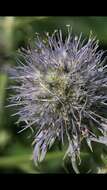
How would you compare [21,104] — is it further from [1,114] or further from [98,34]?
[98,34]

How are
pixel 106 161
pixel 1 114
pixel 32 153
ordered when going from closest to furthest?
1. pixel 106 161
2. pixel 32 153
3. pixel 1 114

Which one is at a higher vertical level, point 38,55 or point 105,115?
point 38,55

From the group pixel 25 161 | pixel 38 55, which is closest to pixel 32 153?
pixel 25 161

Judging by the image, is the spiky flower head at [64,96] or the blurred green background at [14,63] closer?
the spiky flower head at [64,96]

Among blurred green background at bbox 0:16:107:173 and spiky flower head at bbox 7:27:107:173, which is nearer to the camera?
spiky flower head at bbox 7:27:107:173
